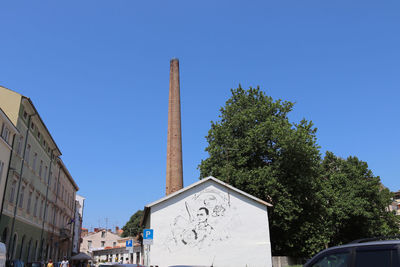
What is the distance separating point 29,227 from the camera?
78.9ft

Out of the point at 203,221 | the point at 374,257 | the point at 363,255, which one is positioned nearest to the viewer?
the point at 374,257

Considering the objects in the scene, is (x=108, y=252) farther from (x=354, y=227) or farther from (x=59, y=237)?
(x=354, y=227)

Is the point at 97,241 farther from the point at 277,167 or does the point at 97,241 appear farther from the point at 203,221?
the point at 203,221

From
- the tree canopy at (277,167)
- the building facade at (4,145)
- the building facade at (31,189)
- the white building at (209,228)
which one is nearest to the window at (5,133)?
the building facade at (4,145)

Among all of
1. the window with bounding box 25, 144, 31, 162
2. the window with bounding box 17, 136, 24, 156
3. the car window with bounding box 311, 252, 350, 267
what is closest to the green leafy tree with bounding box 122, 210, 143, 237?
the window with bounding box 25, 144, 31, 162

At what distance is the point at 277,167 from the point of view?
1066 inches

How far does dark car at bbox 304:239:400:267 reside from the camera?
4.75m

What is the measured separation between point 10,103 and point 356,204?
32.2 m

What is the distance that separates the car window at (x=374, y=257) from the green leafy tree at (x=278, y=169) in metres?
21.0

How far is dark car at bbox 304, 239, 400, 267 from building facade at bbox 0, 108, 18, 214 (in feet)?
59.6

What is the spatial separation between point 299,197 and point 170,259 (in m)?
12.4

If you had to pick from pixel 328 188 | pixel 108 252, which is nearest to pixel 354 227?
pixel 328 188

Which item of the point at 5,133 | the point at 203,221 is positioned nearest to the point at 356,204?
the point at 203,221

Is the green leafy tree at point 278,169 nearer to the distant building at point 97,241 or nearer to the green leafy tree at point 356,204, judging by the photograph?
the green leafy tree at point 356,204
